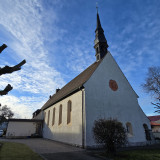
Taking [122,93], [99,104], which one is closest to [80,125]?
[99,104]

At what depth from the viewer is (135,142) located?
13.8 m

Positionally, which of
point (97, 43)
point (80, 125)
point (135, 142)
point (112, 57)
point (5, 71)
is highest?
point (97, 43)

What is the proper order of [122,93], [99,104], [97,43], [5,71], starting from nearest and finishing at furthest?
[5,71] → [99,104] → [122,93] → [97,43]

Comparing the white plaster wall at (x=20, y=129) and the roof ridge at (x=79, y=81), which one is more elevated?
the roof ridge at (x=79, y=81)

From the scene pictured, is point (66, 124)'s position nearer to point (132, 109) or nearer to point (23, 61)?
point (132, 109)

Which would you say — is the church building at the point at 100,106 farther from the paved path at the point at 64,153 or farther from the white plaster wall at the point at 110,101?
the paved path at the point at 64,153

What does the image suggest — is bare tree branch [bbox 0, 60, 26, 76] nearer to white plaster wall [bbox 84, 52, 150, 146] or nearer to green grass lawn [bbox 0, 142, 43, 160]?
green grass lawn [bbox 0, 142, 43, 160]

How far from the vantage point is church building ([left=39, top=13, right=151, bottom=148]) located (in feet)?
38.0

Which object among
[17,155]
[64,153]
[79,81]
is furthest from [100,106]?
[17,155]

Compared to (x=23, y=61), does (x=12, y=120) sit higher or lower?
lower

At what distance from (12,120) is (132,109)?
847 inches

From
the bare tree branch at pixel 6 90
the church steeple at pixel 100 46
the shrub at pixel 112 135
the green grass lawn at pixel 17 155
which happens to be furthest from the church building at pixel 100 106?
the bare tree branch at pixel 6 90

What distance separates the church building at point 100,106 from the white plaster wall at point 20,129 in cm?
1042

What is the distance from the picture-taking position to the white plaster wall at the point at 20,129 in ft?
75.8
